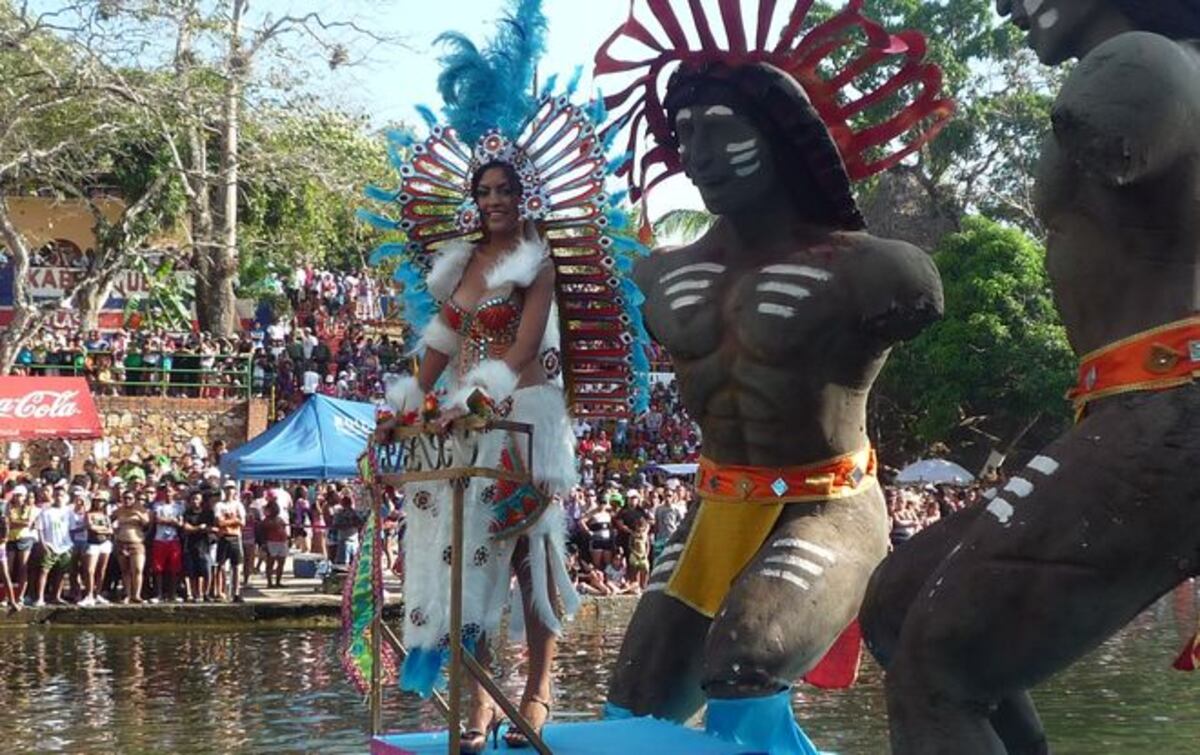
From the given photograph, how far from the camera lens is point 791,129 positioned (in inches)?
190

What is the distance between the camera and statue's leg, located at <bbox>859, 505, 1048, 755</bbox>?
361cm

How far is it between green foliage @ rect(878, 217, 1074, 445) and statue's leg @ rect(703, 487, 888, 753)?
27983 millimetres

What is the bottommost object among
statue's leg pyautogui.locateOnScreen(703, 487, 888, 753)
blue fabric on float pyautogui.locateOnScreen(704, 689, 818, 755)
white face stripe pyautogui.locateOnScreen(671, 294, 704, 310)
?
blue fabric on float pyautogui.locateOnScreen(704, 689, 818, 755)

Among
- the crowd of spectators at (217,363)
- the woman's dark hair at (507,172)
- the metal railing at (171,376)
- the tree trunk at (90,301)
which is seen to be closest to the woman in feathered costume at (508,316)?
the woman's dark hair at (507,172)

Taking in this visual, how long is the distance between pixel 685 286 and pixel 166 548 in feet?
42.6

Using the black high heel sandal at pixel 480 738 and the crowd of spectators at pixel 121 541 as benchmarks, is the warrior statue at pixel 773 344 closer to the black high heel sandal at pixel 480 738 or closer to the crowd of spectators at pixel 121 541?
the black high heel sandal at pixel 480 738

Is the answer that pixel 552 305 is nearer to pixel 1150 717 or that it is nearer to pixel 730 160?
pixel 730 160

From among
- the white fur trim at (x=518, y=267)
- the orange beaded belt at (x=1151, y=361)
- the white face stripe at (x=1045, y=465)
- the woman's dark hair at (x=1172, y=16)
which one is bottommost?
the white face stripe at (x=1045, y=465)

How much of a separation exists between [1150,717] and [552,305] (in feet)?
16.1

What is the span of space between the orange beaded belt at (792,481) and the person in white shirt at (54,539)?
12.8 metres

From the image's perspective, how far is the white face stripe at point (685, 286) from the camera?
4907mm

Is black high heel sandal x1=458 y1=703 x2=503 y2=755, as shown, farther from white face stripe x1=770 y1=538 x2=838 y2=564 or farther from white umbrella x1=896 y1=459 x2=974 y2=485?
white umbrella x1=896 y1=459 x2=974 y2=485

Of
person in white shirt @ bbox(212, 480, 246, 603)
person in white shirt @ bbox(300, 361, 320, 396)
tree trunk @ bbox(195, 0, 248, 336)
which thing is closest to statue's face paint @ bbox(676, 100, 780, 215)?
person in white shirt @ bbox(212, 480, 246, 603)

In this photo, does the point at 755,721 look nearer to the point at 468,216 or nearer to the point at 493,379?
the point at 493,379
